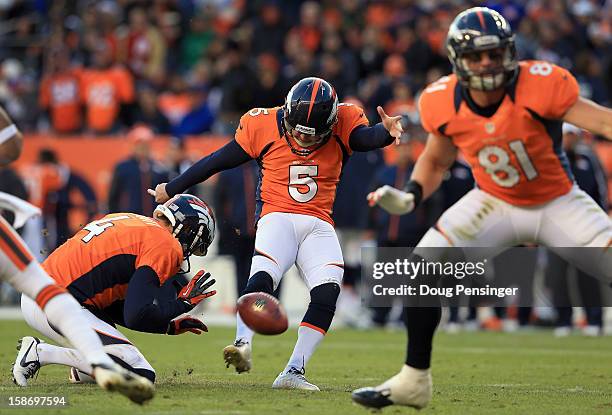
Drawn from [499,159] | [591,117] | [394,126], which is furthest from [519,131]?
[394,126]

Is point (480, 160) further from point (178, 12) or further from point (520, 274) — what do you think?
point (178, 12)

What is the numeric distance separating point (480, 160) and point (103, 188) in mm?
9677

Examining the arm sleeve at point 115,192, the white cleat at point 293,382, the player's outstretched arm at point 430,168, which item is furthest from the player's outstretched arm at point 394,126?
the arm sleeve at point 115,192

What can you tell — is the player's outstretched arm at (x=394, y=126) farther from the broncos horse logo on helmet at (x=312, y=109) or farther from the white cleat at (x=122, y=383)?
the white cleat at (x=122, y=383)

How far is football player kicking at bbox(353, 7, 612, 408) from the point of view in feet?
19.3

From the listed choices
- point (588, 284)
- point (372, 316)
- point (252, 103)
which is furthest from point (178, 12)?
point (588, 284)

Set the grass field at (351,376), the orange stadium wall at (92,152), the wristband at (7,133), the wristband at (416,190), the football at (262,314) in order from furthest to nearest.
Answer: the orange stadium wall at (92,152) < the football at (262,314) < the grass field at (351,376) < the wristband at (416,190) < the wristband at (7,133)

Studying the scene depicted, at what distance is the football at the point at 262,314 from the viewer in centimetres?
653

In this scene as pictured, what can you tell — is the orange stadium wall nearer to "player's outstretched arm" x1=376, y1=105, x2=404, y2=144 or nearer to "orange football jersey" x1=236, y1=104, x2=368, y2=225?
"orange football jersey" x1=236, y1=104, x2=368, y2=225

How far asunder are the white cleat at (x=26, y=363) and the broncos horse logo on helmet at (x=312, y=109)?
205 cm

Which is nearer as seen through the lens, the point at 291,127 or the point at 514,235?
the point at 514,235

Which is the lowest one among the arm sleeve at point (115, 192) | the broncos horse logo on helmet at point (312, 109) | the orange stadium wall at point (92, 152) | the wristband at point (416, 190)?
the wristband at point (416, 190)

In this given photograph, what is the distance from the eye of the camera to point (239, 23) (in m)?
17.8

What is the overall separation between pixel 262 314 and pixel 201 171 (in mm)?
1429
